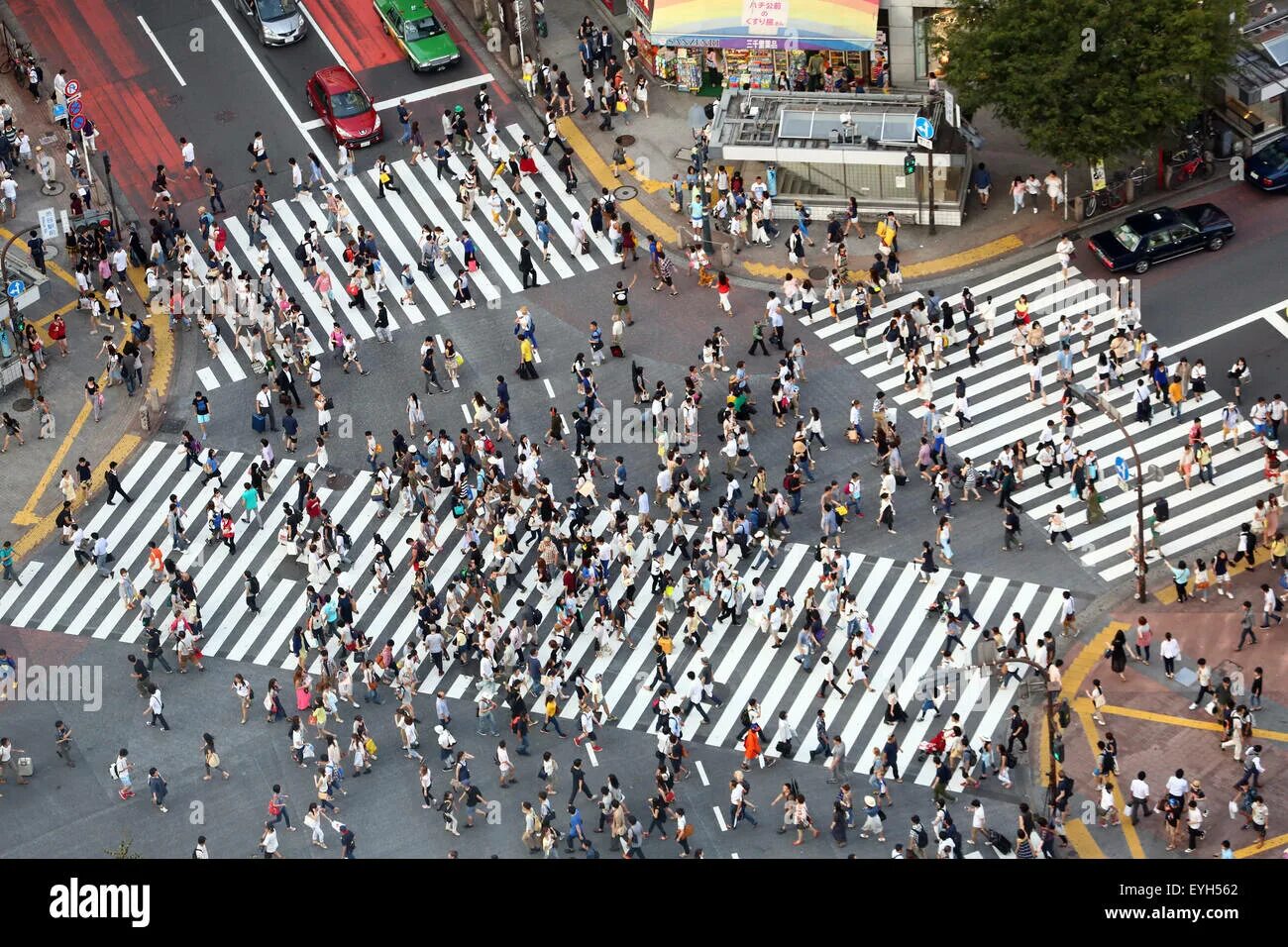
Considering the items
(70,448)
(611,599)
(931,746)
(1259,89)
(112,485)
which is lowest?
(931,746)

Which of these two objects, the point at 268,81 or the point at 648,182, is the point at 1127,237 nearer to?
the point at 648,182

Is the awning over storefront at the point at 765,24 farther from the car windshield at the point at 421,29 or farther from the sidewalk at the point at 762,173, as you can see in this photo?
the car windshield at the point at 421,29

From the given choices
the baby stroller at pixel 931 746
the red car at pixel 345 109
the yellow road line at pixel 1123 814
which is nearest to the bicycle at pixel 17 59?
the red car at pixel 345 109

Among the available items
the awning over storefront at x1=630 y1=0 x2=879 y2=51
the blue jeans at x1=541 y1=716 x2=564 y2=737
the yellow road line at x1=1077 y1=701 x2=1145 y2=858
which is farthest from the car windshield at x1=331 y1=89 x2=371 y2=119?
the yellow road line at x1=1077 y1=701 x2=1145 y2=858

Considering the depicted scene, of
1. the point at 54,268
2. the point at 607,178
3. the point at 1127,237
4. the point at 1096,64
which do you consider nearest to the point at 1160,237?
the point at 1127,237

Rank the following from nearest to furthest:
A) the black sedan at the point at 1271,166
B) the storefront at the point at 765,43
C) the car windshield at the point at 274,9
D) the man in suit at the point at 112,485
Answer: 1. the man in suit at the point at 112,485
2. the black sedan at the point at 1271,166
3. the storefront at the point at 765,43
4. the car windshield at the point at 274,9
